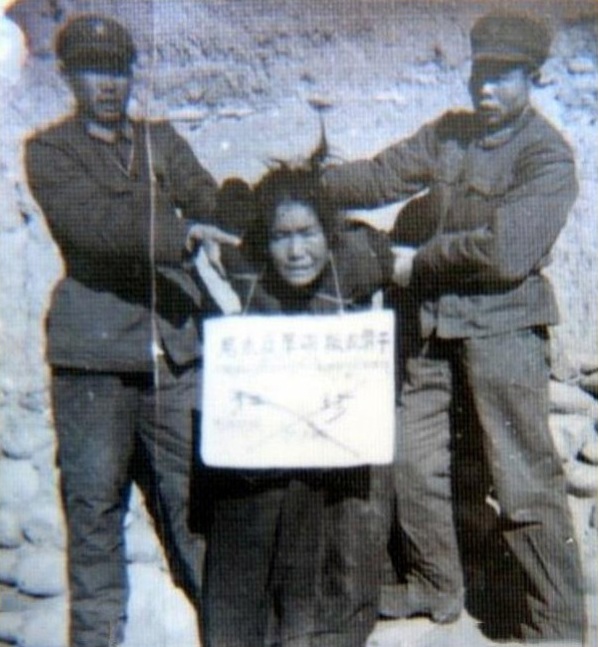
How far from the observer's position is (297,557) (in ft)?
4.87

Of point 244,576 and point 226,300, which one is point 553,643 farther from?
point 226,300

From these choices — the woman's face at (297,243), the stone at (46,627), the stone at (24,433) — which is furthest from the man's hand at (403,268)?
the stone at (46,627)

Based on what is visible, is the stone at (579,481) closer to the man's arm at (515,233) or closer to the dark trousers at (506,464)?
the dark trousers at (506,464)

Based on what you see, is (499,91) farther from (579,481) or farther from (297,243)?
(579,481)

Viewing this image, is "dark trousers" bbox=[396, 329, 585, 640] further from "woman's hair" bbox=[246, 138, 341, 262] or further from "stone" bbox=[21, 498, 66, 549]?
"stone" bbox=[21, 498, 66, 549]

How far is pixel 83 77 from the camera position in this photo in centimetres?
146

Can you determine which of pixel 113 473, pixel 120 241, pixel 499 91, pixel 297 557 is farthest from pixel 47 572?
pixel 499 91

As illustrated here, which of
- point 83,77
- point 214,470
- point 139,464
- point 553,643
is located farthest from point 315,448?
point 83,77

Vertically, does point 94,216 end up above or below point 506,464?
above

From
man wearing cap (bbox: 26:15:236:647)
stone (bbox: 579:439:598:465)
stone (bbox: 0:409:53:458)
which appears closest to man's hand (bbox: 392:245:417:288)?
man wearing cap (bbox: 26:15:236:647)

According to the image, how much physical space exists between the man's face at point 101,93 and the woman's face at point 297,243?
25 centimetres

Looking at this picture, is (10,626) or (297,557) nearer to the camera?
(297,557)

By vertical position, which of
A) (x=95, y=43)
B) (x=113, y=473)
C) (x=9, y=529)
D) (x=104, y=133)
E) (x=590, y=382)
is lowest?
(x=9, y=529)

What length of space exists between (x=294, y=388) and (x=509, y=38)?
0.52 meters
